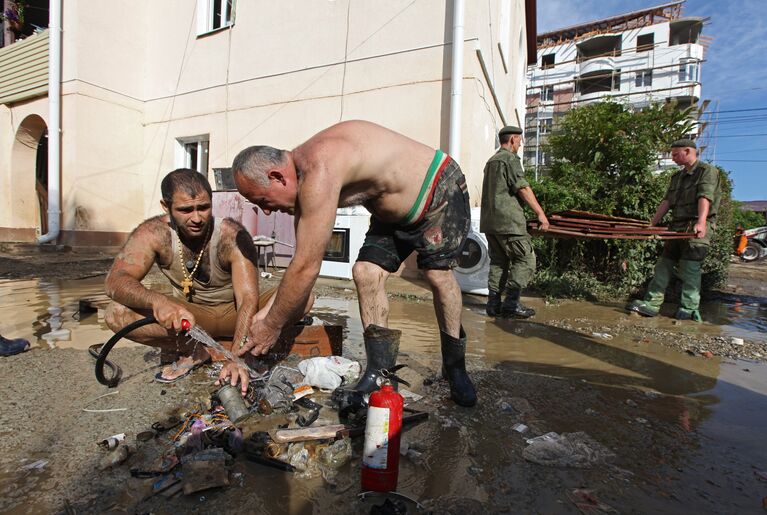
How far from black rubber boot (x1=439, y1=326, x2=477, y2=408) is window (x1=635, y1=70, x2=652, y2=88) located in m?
42.8

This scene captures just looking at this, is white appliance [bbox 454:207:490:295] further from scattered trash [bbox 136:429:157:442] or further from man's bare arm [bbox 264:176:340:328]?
scattered trash [bbox 136:429:157:442]

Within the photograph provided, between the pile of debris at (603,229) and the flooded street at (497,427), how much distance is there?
1.13m

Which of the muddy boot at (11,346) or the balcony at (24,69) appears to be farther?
the balcony at (24,69)

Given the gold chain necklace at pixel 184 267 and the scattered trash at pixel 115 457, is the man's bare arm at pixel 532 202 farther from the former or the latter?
the scattered trash at pixel 115 457

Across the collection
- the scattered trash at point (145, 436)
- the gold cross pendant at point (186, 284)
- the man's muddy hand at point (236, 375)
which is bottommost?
the scattered trash at point (145, 436)

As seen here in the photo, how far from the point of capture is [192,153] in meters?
11.0

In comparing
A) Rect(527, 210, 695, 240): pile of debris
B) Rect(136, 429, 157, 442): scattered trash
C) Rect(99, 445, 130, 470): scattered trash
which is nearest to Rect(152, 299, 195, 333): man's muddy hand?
Rect(136, 429, 157, 442): scattered trash

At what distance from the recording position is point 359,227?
7402mm

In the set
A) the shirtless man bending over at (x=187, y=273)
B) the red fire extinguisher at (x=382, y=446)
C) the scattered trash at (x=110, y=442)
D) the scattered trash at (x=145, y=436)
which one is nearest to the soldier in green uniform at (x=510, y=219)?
the shirtless man bending over at (x=187, y=273)

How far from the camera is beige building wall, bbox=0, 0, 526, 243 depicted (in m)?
7.41

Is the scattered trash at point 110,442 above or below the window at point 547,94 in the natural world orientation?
below

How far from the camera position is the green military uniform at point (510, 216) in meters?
4.56

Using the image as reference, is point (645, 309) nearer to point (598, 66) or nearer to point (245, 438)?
point (245, 438)

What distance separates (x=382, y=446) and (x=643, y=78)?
44.4 m
